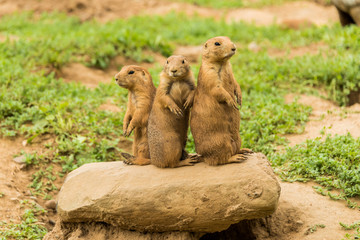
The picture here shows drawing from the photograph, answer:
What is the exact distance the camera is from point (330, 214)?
505 centimetres

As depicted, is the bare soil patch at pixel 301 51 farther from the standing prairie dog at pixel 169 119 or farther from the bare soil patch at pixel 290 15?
the standing prairie dog at pixel 169 119

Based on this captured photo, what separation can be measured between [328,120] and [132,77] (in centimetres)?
346

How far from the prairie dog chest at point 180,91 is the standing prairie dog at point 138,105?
415 mm

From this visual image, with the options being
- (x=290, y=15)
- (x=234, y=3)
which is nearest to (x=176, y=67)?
(x=290, y=15)

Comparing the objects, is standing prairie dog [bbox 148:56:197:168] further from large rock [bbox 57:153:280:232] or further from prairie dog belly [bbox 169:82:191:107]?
large rock [bbox 57:153:280:232]

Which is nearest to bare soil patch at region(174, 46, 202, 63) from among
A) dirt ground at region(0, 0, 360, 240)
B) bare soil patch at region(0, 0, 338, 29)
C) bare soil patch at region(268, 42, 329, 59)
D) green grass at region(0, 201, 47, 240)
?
dirt ground at region(0, 0, 360, 240)

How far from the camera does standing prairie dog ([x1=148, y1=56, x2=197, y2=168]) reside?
15.4ft

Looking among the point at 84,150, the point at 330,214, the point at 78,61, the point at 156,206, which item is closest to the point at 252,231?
the point at 330,214

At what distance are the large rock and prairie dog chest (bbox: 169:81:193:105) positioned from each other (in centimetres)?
71

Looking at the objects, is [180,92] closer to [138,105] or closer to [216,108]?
[216,108]

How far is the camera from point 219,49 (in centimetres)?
454

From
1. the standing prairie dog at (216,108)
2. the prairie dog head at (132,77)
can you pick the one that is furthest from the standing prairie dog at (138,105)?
the standing prairie dog at (216,108)

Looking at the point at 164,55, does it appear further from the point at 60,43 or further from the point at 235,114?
the point at 235,114

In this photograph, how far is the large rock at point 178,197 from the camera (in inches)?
173
